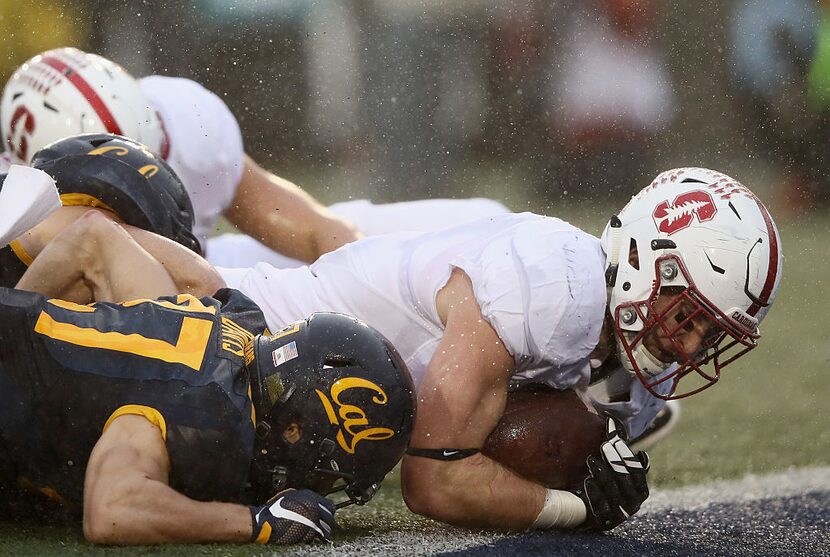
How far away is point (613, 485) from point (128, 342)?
1329mm

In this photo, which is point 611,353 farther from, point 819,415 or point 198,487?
point 819,415

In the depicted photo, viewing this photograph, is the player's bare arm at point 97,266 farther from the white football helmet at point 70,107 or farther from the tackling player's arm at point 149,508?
the white football helmet at point 70,107

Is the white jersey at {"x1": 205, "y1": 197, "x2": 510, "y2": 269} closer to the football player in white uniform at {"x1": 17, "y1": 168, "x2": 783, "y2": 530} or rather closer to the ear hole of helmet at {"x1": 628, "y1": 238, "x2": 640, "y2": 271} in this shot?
the football player in white uniform at {"x1": 17, "y1": 168, "x2": 783, "y2": 530}

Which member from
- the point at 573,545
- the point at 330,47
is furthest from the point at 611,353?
the point at 330,47

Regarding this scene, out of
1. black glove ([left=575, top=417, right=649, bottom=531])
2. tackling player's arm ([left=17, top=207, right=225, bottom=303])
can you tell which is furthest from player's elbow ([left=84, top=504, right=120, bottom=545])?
black glove ([left=575, top=417, right=649, bottom=531])

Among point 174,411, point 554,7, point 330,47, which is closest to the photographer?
point 174,411

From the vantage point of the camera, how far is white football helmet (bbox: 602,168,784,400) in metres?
3.35

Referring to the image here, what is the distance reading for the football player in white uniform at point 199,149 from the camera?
4305mm

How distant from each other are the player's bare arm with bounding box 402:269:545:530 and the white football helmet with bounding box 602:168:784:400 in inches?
15.6

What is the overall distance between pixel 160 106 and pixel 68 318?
1887 mm

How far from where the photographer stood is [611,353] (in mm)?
3557

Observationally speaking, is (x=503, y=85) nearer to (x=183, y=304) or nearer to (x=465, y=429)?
(x=465, y=429)

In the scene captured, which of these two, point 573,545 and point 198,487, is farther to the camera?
point 573,545

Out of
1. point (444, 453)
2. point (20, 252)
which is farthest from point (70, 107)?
point (444, 453)
